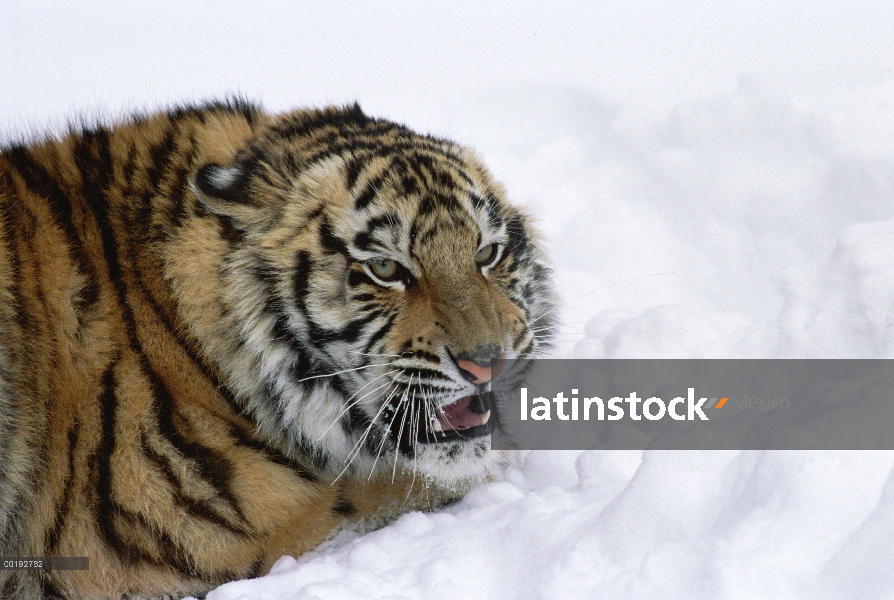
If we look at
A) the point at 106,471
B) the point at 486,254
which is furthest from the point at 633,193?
the point at 106,471

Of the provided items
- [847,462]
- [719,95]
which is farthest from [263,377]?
[719,95]

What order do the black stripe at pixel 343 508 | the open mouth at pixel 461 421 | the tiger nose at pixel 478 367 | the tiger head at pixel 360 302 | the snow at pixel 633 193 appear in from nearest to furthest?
the snow at pixel 633 193
the tiger nose at pixel 478 367
the tiger head at pixel 360 302
the open mouth at pixel 461 421
the black stripe at pixel 343 508

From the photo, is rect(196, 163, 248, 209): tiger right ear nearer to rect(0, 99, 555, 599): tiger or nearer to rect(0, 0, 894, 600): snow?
rect(0, 99, 555, 599): tiger

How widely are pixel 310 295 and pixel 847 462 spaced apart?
Result: 1.63m

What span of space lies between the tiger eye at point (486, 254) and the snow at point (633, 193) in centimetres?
78

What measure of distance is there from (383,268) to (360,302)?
0.13 meters

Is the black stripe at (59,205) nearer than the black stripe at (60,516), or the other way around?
the black stripe at (60,516)

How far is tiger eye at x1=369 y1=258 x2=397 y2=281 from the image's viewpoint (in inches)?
111

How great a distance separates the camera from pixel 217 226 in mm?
2916

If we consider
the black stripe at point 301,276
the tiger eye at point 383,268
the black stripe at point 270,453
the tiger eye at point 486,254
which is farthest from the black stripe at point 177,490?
the tiger eye at point 486,254

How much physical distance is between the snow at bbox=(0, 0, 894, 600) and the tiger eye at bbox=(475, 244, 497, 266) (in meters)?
0.78

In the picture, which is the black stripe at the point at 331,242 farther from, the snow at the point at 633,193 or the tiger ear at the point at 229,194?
the snow at the point at 633,193

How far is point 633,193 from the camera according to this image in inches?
211

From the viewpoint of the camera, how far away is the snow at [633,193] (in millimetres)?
2234
